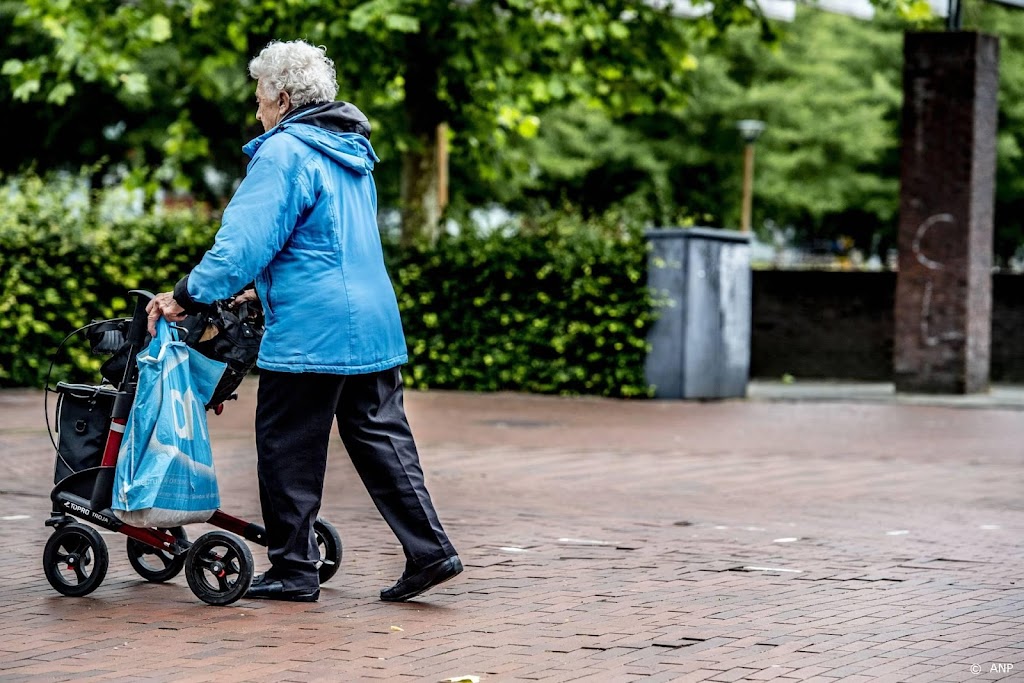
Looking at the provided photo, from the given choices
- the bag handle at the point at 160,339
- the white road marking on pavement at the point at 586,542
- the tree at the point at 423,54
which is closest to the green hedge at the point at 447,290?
the tree at the point at 423,54

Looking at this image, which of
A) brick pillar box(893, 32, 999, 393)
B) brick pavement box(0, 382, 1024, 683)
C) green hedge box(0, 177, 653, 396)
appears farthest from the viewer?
brick pillar box(893, 32, 999, 393)

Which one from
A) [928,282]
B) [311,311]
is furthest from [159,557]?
[928,282]

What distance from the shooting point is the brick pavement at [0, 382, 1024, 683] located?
4590 mm

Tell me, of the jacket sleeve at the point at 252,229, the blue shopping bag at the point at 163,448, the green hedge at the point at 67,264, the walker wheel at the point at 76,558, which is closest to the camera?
the jacket sleeve at the point at 252,229

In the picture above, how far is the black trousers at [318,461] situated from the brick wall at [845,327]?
14.4 metres

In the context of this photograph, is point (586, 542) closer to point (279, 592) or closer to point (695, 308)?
point (279, 592)

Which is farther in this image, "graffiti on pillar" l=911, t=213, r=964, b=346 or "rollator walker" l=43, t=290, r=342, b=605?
"graffiti on pillar" l=911, t=213, r=964, b=346

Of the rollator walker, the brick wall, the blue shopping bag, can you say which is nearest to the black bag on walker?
the rollator walker

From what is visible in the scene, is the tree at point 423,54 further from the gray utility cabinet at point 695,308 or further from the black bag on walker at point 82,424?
the black bag on walker at point 82,424

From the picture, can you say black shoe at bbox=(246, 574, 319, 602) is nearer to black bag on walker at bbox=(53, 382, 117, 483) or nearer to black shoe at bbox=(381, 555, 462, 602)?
black shoe at bbox=(381, 555, 462, 602)

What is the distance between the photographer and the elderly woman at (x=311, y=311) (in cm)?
522

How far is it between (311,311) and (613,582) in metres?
1.59

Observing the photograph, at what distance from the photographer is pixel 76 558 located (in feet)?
18.1

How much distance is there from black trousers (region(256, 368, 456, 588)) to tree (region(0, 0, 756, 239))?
871 cm
